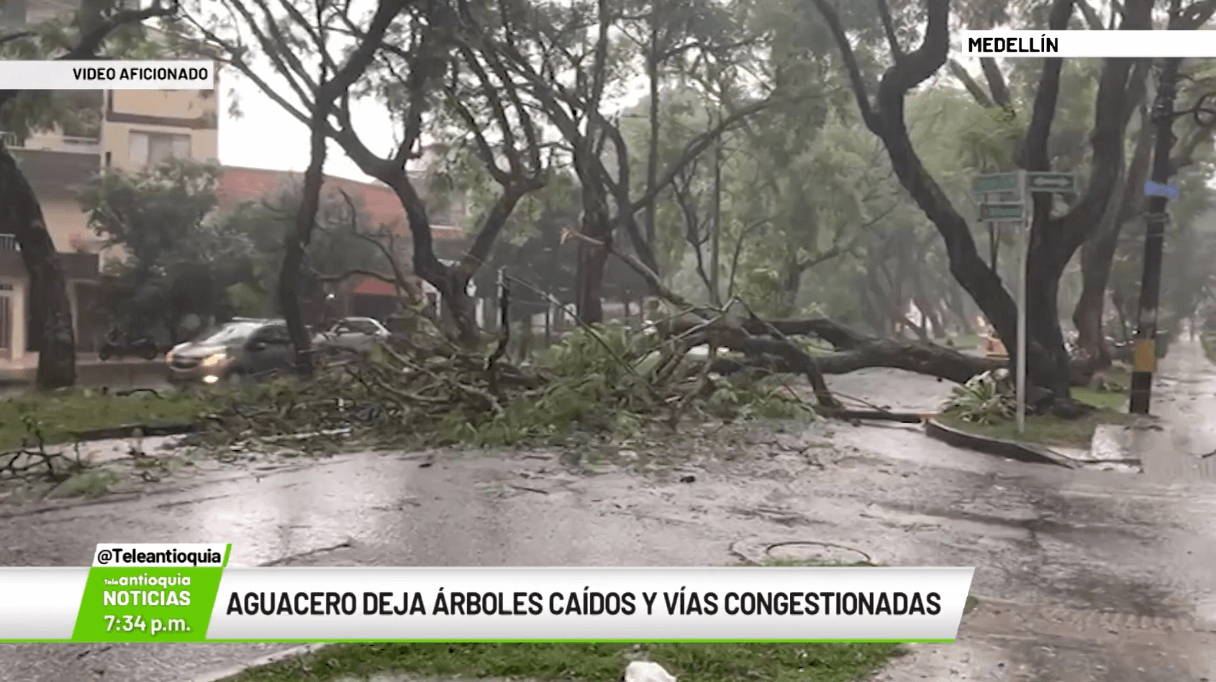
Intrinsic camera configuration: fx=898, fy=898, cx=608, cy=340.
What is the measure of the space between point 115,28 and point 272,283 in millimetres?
812

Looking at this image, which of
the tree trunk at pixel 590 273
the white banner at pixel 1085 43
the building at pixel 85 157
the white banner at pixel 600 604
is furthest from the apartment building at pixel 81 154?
the white banner at pixel 1085 43

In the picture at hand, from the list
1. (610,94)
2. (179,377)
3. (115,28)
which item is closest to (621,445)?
(610,94)

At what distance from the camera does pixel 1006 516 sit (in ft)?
8.12

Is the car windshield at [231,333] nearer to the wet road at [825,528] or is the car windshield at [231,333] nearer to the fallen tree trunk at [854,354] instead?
the wet road at [825,528]

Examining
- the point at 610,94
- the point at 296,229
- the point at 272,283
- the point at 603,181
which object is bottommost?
the point at 272,283

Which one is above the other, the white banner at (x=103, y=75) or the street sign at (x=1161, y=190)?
the white banner at (x=103, y=75)

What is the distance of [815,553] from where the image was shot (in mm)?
2396

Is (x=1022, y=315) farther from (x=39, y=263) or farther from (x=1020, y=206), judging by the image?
(x=39, y=263)

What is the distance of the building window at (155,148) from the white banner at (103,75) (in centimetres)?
13

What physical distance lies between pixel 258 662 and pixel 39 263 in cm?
123

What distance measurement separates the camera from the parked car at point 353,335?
2.62 metres

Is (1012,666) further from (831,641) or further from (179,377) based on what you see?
(179,377)

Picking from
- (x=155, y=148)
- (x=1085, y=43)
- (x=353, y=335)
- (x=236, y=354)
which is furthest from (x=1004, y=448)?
(x=155, y=148)

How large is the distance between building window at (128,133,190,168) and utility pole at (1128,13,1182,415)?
2.73 metres
